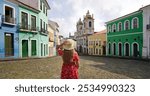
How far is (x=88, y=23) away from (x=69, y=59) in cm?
83

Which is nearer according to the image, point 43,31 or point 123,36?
point 43,31

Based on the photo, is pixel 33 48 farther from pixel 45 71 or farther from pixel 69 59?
pixel 69 59

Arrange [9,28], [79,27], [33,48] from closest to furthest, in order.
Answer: [79,27]
[33,48]
[9,28]

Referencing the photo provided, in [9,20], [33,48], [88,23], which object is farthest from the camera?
[9,20]

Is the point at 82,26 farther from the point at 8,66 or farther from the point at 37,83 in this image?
the point at 8,66

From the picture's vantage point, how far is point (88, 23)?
2.80m

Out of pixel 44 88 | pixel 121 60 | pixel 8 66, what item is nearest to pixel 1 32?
pixel 8 66

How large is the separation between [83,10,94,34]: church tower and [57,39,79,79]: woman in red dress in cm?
71

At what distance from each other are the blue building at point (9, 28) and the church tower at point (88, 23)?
1247mm

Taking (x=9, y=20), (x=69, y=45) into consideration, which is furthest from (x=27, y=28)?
(x=69, y=45)

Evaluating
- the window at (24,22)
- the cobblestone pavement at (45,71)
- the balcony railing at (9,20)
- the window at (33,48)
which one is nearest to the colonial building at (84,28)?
the cobblestone pavement at (45,71)

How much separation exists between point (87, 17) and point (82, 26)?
182mm

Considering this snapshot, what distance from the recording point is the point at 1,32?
3637 millimetres

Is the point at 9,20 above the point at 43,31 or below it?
above
